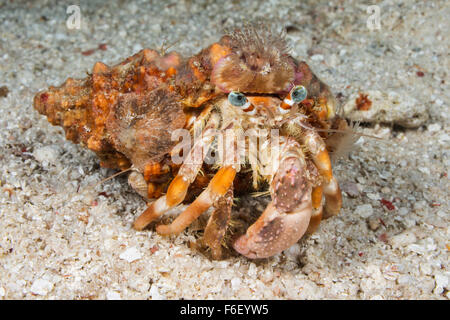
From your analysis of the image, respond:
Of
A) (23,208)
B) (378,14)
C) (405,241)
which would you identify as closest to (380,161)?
(405,241)

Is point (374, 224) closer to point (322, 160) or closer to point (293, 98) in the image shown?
point (322, 160)

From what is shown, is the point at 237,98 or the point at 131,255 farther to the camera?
the point at 131,255

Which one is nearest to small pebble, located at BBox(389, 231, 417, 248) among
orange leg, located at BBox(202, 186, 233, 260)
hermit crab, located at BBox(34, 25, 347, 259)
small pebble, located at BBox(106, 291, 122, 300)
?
hermit crab, located at BBox(34, 25, 347, 259)

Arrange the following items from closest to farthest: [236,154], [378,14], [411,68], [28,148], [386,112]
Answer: [236,154] → [28,148] → [386,112] → [411,68] → [378,14]

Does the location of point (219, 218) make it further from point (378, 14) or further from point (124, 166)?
point (378, 14)

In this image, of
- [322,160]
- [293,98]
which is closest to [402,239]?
[322,160]

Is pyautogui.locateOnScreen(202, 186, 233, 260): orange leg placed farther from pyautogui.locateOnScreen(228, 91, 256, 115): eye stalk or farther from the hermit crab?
pyautogui.locateOnScreen(228, 91, 256, 115): eye stalk
